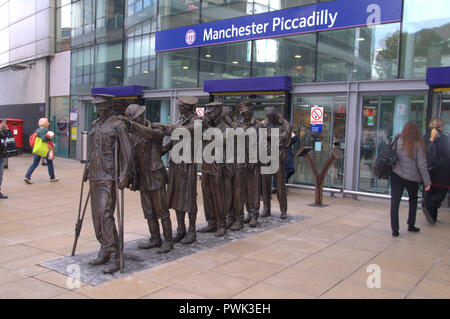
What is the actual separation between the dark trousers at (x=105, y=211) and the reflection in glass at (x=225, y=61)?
840 cm

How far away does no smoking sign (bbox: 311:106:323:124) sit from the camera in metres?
10.8

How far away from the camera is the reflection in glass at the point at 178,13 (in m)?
13.6

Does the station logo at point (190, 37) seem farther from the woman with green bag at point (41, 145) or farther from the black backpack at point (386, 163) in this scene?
the black backpack at point (386, 163)

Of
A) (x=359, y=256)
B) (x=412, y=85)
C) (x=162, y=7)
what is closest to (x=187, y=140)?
(x=359, y=256)

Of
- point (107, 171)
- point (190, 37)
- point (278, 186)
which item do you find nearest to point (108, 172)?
point (107, 171)

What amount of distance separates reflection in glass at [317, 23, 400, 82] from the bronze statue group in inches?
169

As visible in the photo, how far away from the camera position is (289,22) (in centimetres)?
1128

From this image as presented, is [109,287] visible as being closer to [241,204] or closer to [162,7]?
[241,204]

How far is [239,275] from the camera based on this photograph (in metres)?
4.53

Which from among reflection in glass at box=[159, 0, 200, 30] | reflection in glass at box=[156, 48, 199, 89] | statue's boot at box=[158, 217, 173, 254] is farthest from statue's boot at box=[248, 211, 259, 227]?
reflection in glass at box=[159, 0, 200, 30]

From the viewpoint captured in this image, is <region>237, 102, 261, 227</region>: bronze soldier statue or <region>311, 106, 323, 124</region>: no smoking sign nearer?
<region>237, 102, 261, 227</region>: bronze soldier statue

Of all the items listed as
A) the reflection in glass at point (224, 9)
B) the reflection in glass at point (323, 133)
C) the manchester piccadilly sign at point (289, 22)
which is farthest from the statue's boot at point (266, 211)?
the reflection in glass at point (224, 9)

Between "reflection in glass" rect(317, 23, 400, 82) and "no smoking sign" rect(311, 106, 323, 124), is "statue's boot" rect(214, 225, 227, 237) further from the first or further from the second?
"reflection in glass" rect(317, 23, 400, 82)

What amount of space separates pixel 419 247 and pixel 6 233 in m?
5.84
